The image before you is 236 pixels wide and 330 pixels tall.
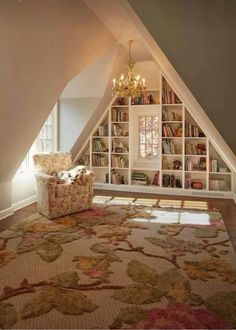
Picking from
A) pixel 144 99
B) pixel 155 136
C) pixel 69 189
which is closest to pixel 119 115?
pixel 144 99

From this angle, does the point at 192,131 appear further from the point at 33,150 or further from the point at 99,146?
the point at 33,150

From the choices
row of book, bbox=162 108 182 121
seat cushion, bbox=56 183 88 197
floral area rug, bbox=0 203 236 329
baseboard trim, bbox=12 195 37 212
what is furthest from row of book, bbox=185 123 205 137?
baseboard trim, bbox=12 195 37 212

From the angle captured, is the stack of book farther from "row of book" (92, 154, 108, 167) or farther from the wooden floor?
"row of book" (92, 154, 108, 167)

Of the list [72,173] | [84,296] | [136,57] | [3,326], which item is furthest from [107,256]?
[136,57]

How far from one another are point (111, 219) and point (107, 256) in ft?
4.28

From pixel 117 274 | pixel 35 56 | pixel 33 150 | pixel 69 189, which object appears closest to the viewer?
pixel 117 274

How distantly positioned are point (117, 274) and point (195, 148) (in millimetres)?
4112

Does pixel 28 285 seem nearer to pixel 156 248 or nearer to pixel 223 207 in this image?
pixel 156 248

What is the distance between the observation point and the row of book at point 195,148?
240 inches

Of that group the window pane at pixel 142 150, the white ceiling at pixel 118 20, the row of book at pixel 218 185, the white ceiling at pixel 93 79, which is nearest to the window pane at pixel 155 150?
the window pane at pixel 142 150

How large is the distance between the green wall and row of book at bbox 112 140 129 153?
4.37m

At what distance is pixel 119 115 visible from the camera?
661cm

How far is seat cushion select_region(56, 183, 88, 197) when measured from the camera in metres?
4.36

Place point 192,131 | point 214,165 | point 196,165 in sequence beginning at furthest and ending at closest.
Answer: point 196,165
point 192,131
point 214,165
